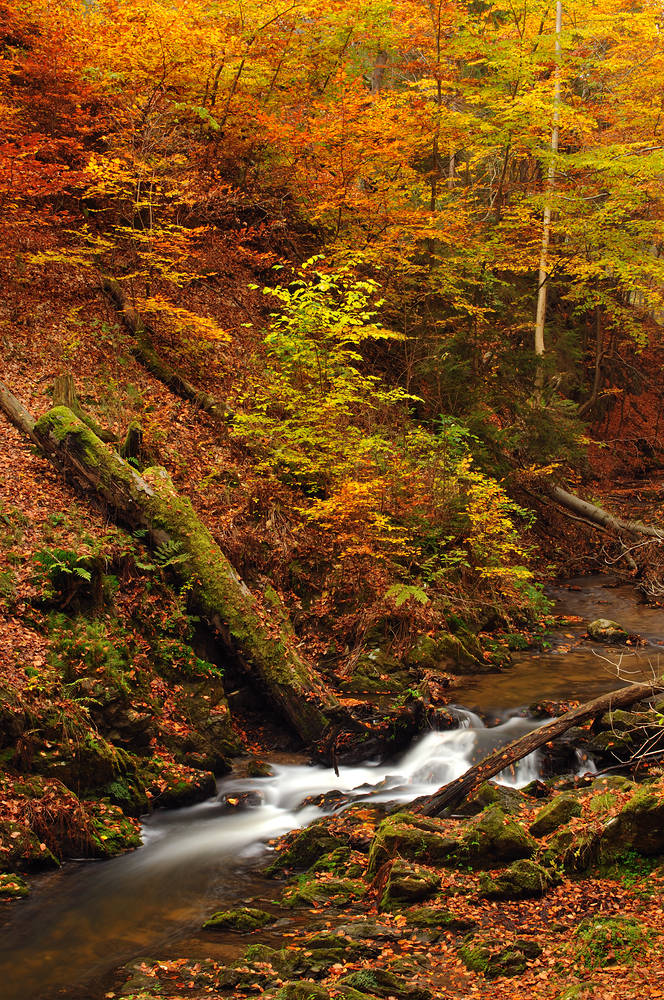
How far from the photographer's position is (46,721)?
6.80 metres

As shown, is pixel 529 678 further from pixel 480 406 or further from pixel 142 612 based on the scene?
pixel 480 406

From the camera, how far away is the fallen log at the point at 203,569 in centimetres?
901

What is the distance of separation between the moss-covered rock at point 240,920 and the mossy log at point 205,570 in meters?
3.15

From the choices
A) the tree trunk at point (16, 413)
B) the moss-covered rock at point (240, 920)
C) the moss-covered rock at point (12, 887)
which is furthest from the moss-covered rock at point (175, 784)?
the tree trunk at point (16, 413)

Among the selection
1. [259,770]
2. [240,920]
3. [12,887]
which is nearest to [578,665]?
[259,770]

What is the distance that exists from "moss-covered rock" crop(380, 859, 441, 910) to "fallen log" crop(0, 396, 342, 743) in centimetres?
310

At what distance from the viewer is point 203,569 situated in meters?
9.41

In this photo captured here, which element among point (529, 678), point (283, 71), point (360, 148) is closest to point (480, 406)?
point (360, 148)

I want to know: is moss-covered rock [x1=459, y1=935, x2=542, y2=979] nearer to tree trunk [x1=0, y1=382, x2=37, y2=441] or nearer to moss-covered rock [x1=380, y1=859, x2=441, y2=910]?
moss-covered rock [x1=380, y1=859, x2=441, y2=910]

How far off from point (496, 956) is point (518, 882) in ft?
3.02

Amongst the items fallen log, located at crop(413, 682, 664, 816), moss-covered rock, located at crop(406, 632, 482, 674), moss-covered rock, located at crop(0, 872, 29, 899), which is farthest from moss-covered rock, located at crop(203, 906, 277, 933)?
moss-covered rock, located at crop(406, 632, 482, 674)

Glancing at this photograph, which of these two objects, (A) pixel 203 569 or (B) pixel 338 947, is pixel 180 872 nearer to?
(B) pixel 338 947

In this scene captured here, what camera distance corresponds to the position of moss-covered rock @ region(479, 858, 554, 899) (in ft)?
18.6

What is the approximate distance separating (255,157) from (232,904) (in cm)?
1517
